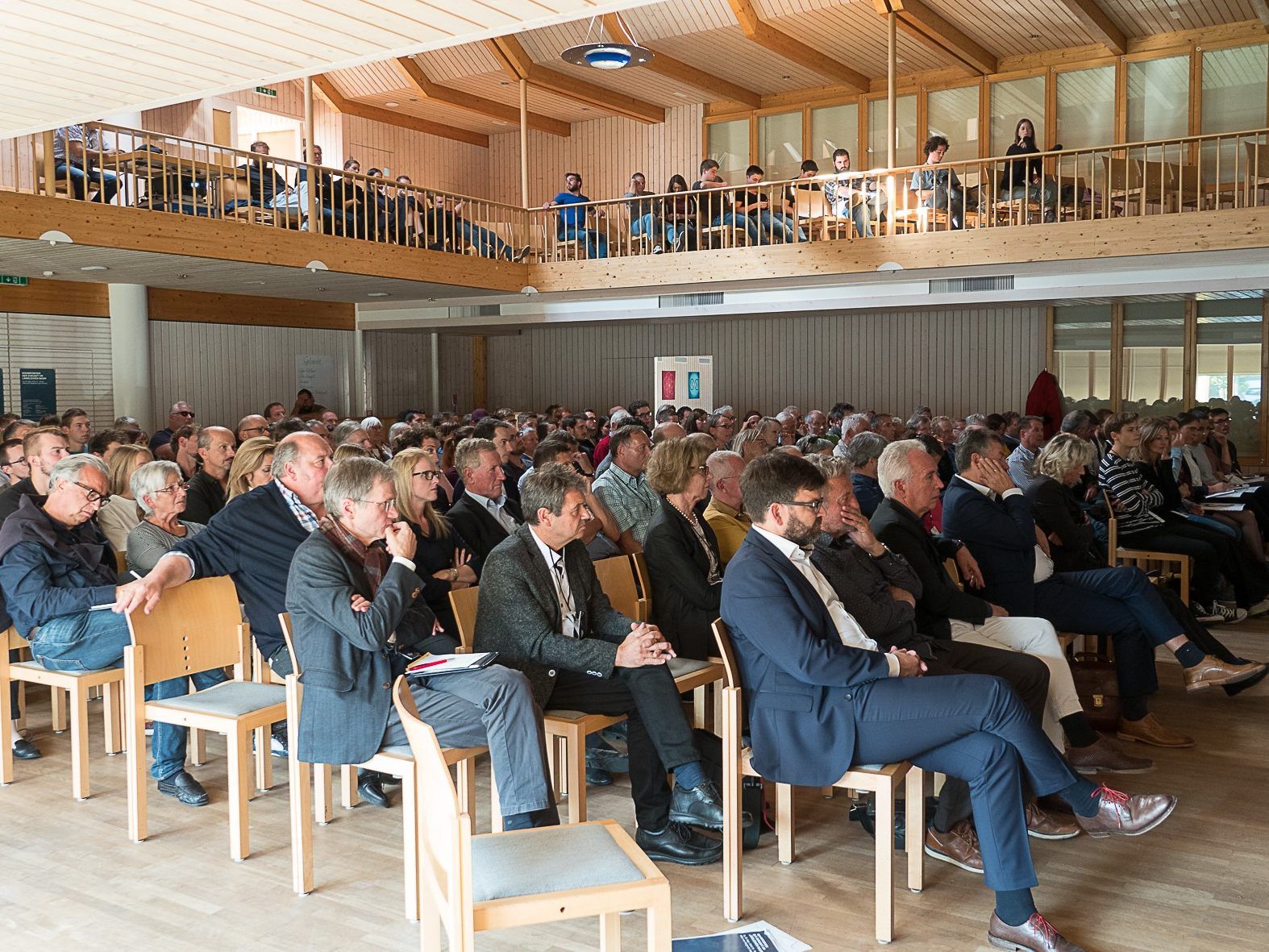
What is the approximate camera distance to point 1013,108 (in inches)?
630

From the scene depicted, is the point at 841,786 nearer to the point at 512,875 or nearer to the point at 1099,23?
the point at 512,875

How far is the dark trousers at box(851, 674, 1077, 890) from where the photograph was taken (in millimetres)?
2898

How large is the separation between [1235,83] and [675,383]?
29.9ft

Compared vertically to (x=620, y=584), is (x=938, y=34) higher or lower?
higher

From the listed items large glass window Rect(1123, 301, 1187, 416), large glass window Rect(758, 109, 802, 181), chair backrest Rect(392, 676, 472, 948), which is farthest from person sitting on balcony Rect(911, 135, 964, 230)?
chair backrest Rect(392, 676, 472, 948)

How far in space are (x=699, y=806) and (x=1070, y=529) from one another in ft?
8.75

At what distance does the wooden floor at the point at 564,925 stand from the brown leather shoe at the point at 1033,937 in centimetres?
8

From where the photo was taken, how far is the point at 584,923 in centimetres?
314

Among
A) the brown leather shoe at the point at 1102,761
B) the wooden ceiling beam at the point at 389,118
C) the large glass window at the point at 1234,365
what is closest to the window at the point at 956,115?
the large glass window at the point at 1234,365

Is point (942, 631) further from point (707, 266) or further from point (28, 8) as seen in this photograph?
point (707, 266)

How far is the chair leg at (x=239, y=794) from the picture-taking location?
11.3 feet

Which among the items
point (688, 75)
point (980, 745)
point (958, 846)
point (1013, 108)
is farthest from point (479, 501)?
point (1013, 108)

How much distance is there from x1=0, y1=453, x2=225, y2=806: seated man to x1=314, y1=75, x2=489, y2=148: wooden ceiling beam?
14141 millimetres

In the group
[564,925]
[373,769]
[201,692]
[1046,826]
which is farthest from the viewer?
[201,692]
